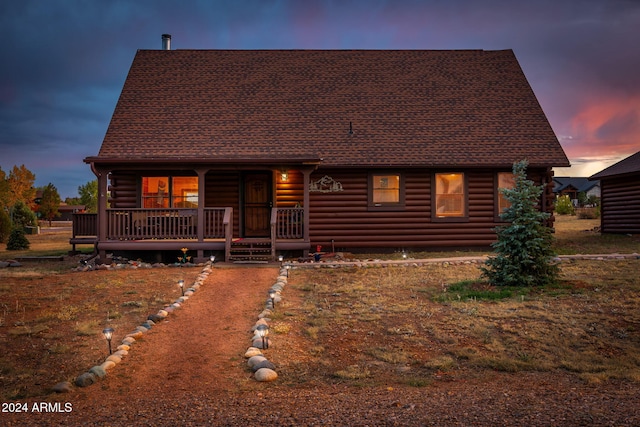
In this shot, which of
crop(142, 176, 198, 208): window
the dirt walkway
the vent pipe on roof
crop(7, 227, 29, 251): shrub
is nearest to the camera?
the dirt walkway

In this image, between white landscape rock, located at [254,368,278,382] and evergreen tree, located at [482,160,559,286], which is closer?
white landscape rock, located at [254,368,278,382]

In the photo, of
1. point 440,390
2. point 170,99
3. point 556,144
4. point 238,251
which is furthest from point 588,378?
point 170,99

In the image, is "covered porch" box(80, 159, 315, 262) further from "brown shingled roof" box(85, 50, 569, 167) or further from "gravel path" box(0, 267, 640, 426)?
"gravel path" box(0, 267, 640, 426)

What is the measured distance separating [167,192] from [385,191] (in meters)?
7.88

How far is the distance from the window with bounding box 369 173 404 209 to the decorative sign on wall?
1225 millimetres

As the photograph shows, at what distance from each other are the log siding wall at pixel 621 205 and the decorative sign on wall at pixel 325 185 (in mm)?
15746

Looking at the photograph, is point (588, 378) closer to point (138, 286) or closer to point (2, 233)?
point (138, 286)

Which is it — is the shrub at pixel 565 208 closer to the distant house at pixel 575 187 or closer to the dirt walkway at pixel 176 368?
the distant house at pixel 575 187

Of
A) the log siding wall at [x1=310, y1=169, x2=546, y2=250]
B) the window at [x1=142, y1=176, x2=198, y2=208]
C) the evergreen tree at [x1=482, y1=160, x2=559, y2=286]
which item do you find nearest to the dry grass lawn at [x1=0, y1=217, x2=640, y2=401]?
the evergreen tree at [x1=482, y1=160, x2=559, y2=286]

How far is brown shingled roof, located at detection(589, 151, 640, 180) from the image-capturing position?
22.8 meters

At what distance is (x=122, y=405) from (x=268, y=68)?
18.0 m

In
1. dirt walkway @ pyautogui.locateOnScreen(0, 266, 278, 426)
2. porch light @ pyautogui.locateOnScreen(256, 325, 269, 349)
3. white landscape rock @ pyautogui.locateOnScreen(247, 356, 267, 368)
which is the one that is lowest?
dirt walkway @ pyautogui.locateOnScreen(0, 266, 278, 426)

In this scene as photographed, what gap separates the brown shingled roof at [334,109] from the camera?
17.2m

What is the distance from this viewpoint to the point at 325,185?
1733 cm
